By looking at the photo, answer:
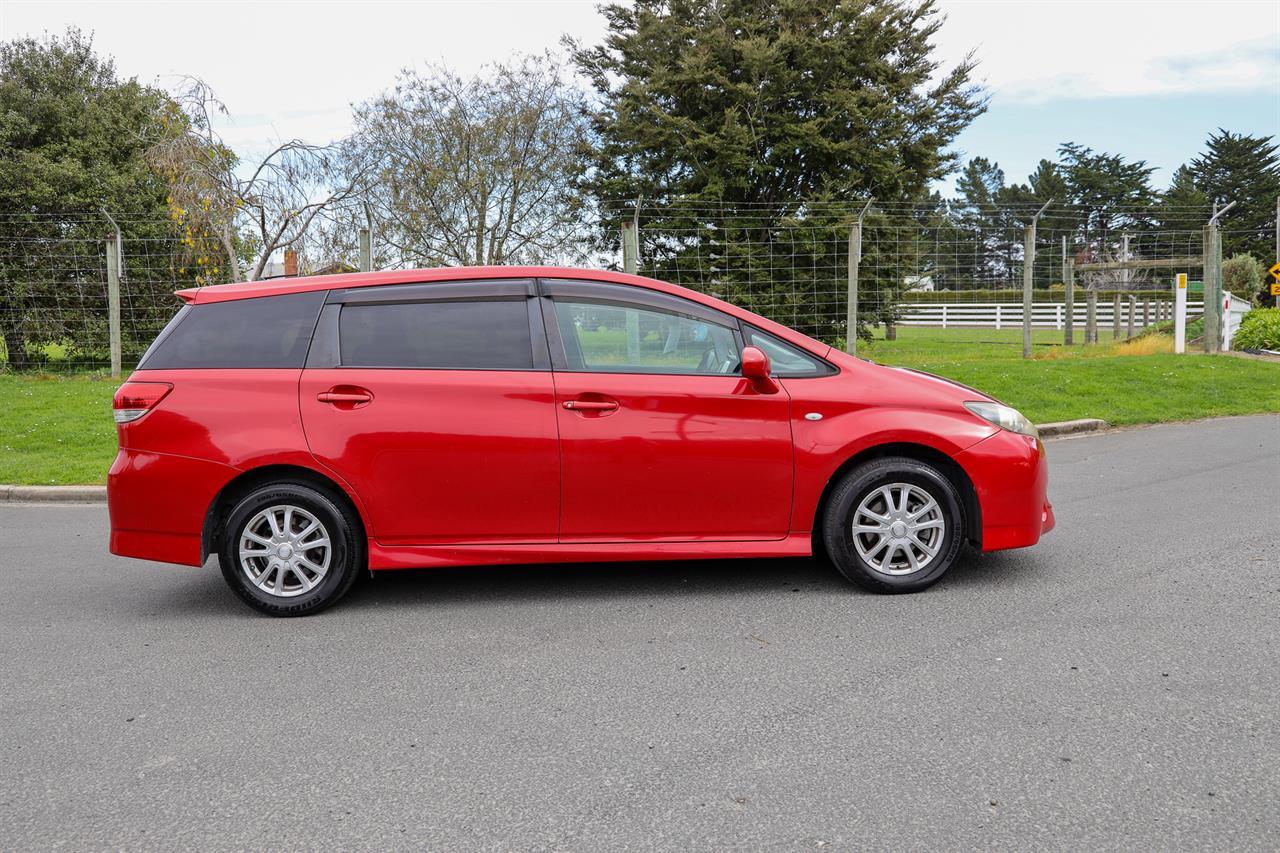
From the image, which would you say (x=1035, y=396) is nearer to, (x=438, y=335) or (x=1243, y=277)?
(x=438, y=335)

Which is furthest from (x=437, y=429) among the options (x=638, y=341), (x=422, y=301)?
(x=638, y=341)

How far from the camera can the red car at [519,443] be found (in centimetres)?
512

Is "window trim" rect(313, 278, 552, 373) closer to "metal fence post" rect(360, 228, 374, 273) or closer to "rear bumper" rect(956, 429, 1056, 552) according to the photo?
"rear bumper" rect(956, 429, 1056, 552)

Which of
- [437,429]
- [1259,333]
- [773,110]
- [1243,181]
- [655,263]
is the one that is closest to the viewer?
[437,429]

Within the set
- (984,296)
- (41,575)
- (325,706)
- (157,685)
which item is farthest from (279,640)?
(984,296)

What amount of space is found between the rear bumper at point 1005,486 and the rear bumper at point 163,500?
3747mm

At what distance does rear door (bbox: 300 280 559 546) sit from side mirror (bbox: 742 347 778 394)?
98cm

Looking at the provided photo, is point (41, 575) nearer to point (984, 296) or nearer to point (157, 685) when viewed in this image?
point (157, 685)

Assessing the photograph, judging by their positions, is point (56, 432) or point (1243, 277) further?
point (1243, 277)

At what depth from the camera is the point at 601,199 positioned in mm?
23906

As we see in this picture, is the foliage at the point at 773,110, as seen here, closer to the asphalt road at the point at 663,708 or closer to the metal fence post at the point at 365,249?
the metal fence post at the point at 365,249

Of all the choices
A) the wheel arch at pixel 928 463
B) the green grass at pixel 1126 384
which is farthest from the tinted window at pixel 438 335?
the green grass at pixel 1126 384

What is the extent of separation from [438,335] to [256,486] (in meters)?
1.18

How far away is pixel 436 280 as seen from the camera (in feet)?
17.7
